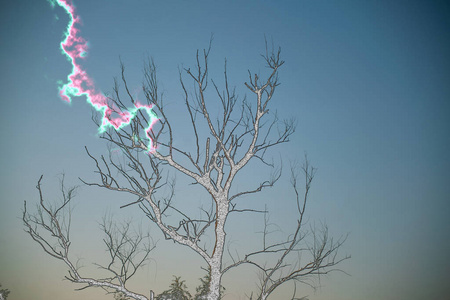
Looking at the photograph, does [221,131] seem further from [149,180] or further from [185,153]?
[149,180]

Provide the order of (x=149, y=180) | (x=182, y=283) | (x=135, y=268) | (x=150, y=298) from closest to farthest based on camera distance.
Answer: (x=150, y=298) → (x=149, y=180) → (x=135, y=268) → (x=182, y=283)

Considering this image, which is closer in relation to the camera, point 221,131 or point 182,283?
point 221,131

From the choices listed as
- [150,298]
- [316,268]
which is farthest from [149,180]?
[316,268]

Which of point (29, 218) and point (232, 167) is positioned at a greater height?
point (232, 167)

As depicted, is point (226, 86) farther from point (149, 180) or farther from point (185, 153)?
point (149, 180)

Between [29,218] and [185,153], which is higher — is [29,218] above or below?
below

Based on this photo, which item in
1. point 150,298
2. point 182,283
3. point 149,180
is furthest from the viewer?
point 182,283

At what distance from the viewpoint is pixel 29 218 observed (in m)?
6.14

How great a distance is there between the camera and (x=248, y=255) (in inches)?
230

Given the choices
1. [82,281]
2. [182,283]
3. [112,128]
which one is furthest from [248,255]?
[182,283]

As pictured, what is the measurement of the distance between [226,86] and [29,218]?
446cm

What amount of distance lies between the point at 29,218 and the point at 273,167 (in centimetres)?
470

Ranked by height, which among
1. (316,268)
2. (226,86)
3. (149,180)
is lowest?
(316,268)

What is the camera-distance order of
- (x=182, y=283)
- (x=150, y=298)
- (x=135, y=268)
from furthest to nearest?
(x=182, y=283)
(x=135, y=268)
(x=150, y=298)
